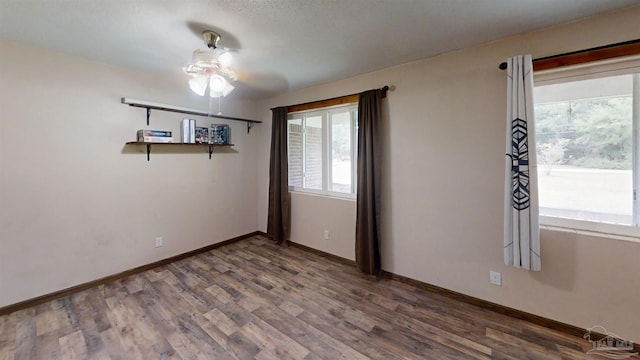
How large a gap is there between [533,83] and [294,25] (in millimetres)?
1979

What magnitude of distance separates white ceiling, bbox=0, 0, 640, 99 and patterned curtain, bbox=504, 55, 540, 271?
0.41 meters

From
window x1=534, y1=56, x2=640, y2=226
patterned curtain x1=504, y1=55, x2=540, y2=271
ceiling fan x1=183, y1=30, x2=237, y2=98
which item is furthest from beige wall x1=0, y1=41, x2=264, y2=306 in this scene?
window x1=534, y1=56, x2=640, y2=226

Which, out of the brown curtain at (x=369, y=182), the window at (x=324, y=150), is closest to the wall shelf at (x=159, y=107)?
the window at (x=324, y=150)

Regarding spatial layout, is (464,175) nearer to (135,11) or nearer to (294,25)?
(294,25)

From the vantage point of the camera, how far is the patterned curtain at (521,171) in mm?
1971

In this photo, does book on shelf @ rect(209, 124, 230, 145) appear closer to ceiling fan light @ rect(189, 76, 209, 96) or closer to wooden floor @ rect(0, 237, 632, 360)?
ceiling fan light @ rect(189, 76, 209, 96)

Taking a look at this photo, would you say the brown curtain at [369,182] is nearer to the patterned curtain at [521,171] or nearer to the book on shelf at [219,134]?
the patterned curtain at [521,171]

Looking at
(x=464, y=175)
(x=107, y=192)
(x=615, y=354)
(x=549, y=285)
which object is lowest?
(x=615, y=354)

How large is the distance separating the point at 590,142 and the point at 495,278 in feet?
4.34

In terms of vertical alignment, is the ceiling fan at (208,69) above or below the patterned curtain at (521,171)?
above

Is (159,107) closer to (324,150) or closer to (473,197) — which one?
(324,150)

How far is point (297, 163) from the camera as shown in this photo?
3.89 m

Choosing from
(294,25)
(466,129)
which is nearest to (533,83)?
(466,129)

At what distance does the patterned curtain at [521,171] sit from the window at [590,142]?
0.79 ft
